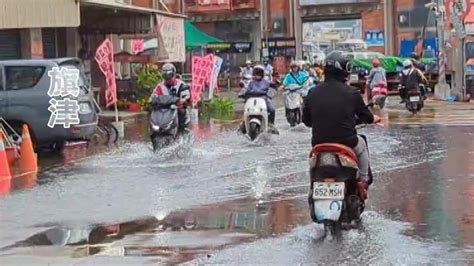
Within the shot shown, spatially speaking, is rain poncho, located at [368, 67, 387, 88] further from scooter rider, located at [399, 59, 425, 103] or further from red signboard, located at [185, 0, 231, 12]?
red signboard, located at [185, 0, 231, 12]

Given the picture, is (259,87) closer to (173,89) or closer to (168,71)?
(173,89)

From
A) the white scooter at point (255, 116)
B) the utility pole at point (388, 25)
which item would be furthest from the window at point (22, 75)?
the utility pole at point (388, 25)

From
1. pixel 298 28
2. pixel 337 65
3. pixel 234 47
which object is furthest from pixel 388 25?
pixel 337 65

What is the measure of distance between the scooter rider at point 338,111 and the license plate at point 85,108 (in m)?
8.81

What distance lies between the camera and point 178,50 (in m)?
33.0

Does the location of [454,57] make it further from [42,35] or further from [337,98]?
[337,98]

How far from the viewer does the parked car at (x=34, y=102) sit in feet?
54.7

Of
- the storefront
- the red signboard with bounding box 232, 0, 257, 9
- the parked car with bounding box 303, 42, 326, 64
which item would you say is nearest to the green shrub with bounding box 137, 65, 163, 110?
the storefront

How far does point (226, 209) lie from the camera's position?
10.4 m

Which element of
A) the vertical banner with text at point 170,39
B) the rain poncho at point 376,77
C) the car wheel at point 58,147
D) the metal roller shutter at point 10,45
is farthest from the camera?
the vertical banner with text at point 170,39

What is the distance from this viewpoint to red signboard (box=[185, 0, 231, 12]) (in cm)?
5550

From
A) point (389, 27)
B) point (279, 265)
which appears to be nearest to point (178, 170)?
point (279, 265)
